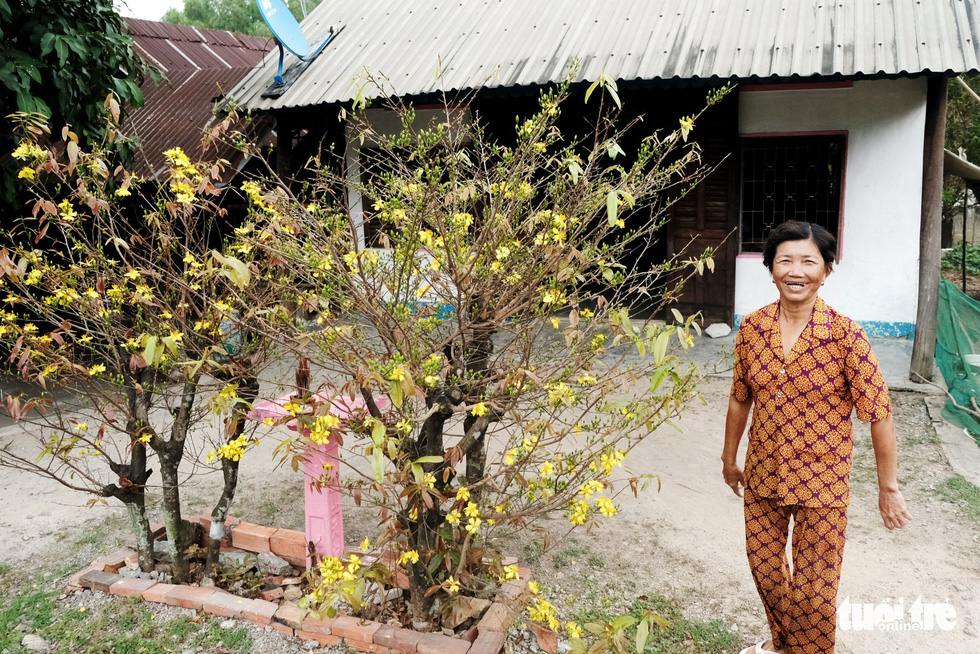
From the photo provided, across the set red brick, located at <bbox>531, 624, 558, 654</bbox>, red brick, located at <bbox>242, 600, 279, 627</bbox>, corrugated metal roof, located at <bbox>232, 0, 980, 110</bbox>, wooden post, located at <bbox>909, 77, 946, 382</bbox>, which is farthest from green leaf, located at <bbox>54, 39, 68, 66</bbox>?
wooden post, located at <bbox>909, 77, 946, 382</bbox>

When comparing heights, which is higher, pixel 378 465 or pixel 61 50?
pixel 61 50

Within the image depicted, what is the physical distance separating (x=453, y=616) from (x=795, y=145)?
261 inches

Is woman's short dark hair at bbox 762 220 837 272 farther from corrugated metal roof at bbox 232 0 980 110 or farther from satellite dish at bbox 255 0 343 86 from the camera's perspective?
satellite dish at bbox 255 0 343 86

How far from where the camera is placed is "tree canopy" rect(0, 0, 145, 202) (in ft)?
16.8

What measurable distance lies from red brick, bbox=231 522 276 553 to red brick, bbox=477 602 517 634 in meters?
1.19

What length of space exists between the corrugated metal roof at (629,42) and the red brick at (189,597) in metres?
3.79

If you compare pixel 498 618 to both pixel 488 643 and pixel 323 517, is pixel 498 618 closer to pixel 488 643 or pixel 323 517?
pixel 488 643

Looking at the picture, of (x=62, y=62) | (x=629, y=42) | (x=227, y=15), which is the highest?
(x=227, y=15)

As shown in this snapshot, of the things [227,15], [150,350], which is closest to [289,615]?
[150,350]

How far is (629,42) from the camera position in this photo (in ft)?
24.0

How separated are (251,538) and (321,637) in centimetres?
81

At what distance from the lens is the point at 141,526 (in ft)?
11.0

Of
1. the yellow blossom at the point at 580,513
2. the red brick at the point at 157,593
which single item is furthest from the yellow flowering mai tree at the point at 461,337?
the red brick at the point at 157,593

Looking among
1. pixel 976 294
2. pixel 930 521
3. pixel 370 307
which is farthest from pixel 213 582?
pixel 976 294
